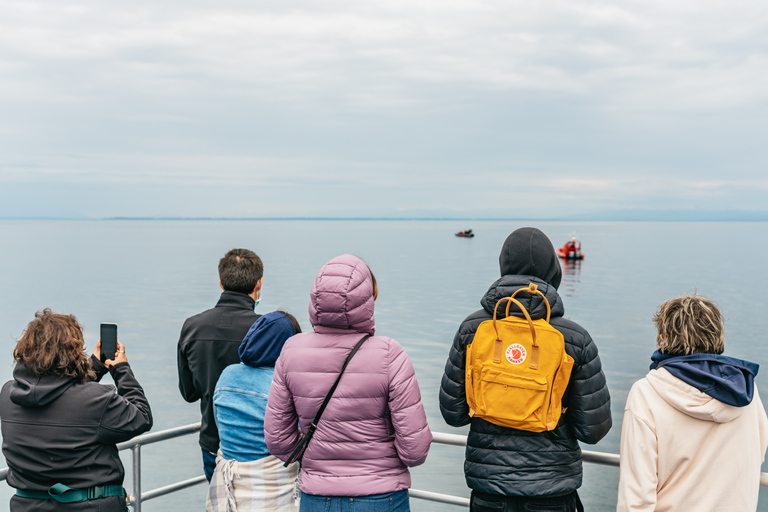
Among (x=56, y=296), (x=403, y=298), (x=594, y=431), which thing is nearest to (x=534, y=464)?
(x=594, y=431)

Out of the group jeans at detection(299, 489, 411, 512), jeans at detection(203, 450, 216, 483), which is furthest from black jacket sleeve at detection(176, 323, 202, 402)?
jeans at detection(299, 489, 411, 512)

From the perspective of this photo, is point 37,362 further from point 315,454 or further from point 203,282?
point 203,282

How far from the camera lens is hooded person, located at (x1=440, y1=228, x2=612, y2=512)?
8.63ft

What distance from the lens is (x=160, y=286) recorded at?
173 ft

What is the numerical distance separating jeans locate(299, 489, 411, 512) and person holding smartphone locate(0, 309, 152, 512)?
2.71ft

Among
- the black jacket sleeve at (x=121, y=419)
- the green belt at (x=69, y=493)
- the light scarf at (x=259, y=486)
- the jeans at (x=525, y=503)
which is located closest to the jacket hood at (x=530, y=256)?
the jeans at (x=525, y=503)

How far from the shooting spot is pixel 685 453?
2.51 meters

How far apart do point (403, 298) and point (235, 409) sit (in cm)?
4277

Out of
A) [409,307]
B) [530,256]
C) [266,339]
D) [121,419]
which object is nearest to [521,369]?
[530,256]

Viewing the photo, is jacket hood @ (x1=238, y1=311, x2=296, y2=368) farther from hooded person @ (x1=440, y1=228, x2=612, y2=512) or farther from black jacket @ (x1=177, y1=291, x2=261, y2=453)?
hooded person @ (x1=440, y1=228, x2=612, y2=512)

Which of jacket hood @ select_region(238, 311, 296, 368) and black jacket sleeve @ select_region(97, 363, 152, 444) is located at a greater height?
jacket hood @ select_region(238, 311, 296, 368)

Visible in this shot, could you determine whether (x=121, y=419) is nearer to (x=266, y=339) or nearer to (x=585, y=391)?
(x=266, y=339)

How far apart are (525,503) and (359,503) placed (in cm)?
69

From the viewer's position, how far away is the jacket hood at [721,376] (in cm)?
237
